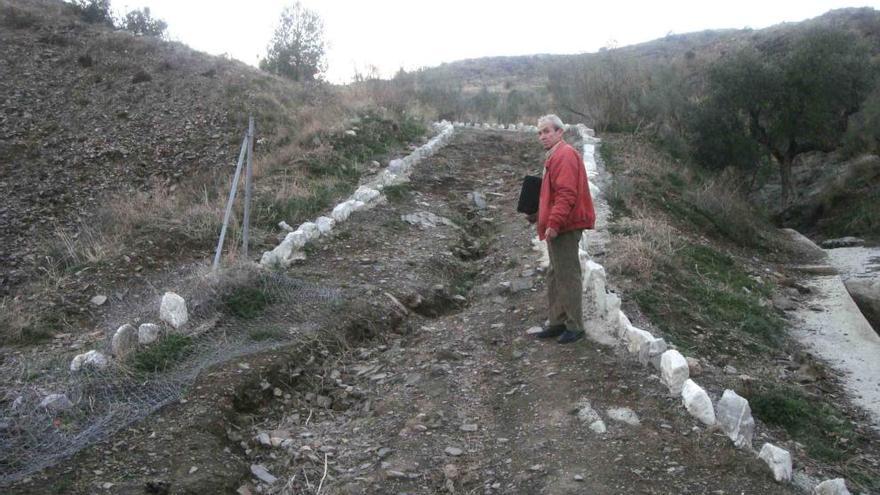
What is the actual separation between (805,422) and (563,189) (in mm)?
2627

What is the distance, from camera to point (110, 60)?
21.3 meters

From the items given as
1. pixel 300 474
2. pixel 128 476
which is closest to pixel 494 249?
pixel 300 474

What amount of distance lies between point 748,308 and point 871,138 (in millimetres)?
13057

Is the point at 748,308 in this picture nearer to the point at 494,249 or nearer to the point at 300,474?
the point at 494,249

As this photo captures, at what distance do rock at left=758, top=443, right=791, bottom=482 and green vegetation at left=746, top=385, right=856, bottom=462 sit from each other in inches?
41.0

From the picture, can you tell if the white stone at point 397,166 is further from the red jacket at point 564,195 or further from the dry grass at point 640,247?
the red jacket at point 564,195

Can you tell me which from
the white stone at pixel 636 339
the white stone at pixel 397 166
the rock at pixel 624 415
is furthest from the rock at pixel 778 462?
the white stone at pixel 397 166

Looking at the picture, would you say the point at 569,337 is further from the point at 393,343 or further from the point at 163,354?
the point at 163,354

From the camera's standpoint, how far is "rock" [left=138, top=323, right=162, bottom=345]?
622 cm

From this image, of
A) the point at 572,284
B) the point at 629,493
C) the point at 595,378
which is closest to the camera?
the point at 629,493

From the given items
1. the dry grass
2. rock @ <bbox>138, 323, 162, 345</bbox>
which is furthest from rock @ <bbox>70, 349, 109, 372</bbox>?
the dry grass

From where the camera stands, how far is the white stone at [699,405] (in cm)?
515

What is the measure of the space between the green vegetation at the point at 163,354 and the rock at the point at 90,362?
0.22 meters

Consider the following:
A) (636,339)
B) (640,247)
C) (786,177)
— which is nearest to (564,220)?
(636,339)
